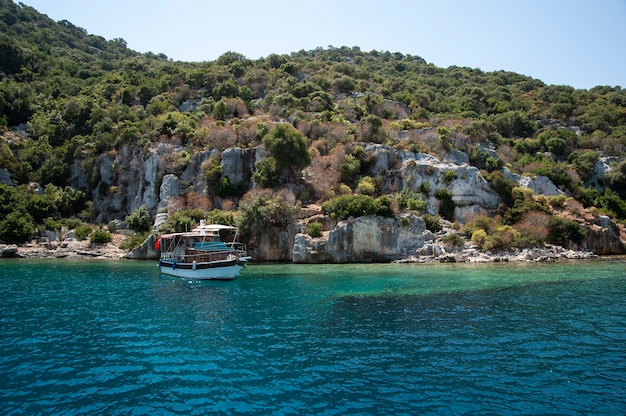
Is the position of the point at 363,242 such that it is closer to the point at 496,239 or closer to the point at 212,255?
the point at 496,239

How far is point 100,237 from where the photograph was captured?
190 ft

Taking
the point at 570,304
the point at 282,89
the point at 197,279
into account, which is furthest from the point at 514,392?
the point at 282,89

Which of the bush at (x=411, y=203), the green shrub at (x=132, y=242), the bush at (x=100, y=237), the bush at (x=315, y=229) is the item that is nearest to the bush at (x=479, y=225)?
the bush at (x=411, y=203)

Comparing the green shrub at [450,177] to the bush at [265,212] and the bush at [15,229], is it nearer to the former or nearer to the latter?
the bush at [265,212]

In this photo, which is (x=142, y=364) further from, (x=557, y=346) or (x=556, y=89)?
(x=556, y=89)

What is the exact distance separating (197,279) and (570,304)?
97.5 ft

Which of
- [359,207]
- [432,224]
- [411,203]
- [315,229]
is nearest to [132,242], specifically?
[315,229]

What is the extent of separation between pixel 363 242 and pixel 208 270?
19404mm

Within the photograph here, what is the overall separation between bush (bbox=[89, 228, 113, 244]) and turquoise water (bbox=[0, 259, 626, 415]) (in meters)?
27.5

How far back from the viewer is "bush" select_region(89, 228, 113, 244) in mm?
57844

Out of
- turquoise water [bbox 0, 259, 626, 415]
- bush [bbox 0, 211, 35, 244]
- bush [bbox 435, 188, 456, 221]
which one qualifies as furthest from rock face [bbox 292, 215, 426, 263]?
bush [bbox 0, 211, 35, 244]

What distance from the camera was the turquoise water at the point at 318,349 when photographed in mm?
11797

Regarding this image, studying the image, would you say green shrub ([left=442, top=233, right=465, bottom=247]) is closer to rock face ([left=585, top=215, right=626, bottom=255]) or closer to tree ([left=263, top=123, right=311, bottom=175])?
rock face ([left=585, top=215, right=626, bottom=255])

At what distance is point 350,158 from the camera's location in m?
60.5
